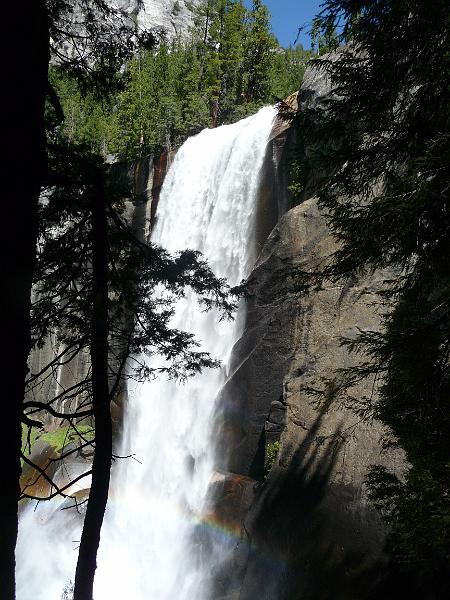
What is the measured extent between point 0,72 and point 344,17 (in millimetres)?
4914

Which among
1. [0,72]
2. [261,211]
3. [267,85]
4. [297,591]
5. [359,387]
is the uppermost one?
[267,85]

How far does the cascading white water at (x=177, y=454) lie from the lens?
14.2 metres

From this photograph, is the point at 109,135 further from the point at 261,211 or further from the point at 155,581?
the point at 155,581

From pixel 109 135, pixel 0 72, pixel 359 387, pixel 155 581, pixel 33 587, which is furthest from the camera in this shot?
pixel 109 135

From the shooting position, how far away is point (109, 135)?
4169cm

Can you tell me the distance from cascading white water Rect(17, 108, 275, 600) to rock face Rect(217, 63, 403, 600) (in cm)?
191

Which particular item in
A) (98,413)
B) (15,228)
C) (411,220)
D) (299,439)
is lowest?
(15,228)

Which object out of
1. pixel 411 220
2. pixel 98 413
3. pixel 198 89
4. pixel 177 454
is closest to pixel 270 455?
pixel 177 454

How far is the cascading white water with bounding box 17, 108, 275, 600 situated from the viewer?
14.2 metres

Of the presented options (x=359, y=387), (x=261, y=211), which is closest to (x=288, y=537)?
(x=359, y=387)

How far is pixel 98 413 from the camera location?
5941 mm

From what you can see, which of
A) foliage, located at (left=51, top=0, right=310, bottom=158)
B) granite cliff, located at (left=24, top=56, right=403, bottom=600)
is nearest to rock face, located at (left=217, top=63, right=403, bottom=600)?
granite cliff, located at (left=24, top=56, right=403, bottom=600)

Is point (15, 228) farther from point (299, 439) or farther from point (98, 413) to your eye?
point (299, 439)

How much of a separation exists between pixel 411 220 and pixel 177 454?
13.4 metres
